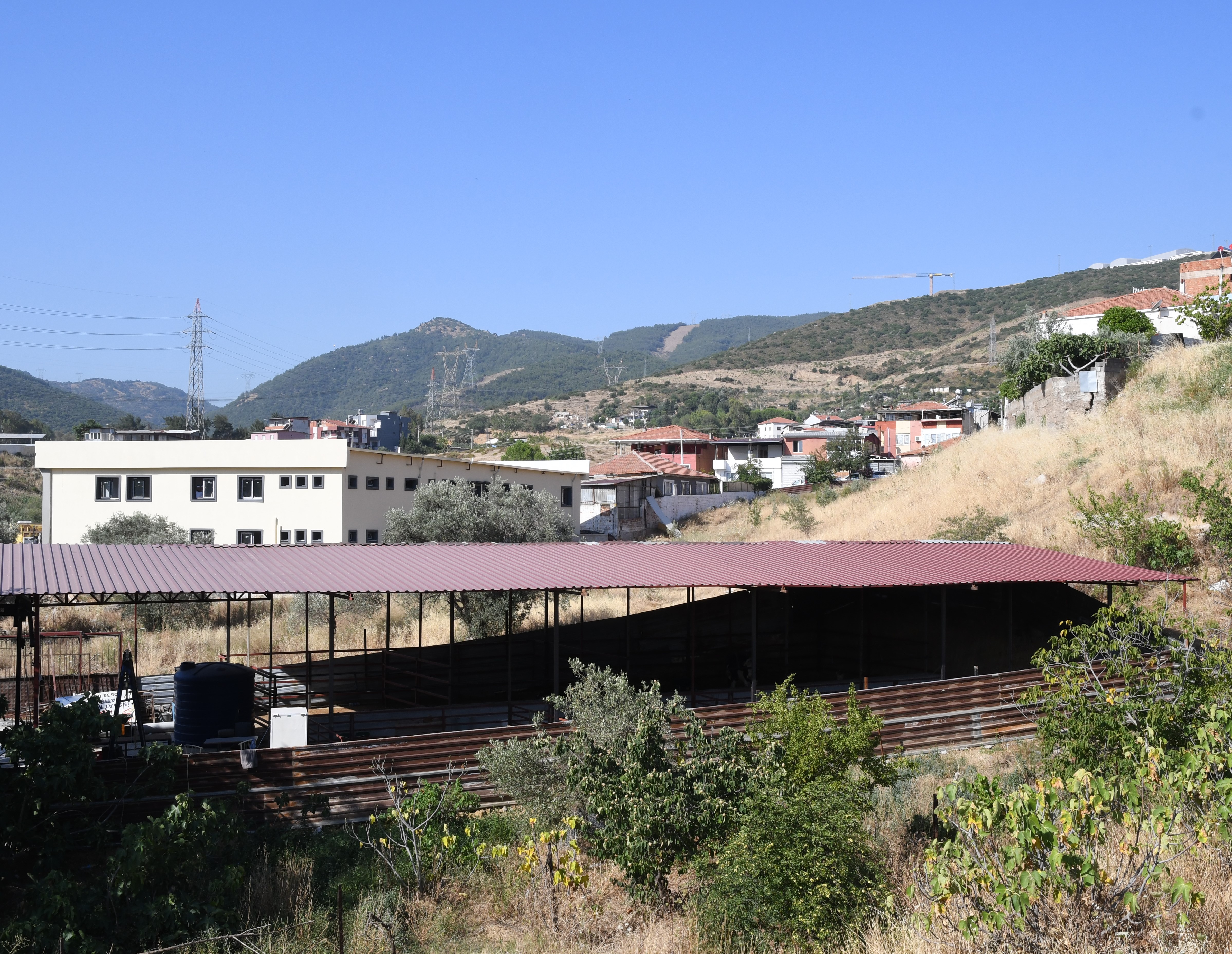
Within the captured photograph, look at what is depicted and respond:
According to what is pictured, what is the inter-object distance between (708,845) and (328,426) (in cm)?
8467

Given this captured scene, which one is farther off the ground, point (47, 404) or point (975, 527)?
point (47, 404)

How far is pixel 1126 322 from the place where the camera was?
4312cm

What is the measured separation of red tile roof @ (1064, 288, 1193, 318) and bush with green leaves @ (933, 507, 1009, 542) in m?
25.3

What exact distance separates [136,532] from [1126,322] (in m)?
39.9

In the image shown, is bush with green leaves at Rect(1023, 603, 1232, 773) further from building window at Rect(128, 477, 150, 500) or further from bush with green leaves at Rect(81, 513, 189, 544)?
building window at Rect(128, 477, 150, 500)

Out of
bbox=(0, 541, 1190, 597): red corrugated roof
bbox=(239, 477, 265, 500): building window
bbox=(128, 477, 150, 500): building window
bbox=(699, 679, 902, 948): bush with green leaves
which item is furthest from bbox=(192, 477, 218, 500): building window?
bbox=(699, 679, 902, 948): bush with green leaves

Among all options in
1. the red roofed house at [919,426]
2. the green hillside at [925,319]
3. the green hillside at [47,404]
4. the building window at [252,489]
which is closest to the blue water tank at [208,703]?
the building window at [252,489]

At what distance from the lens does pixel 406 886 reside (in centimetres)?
1097

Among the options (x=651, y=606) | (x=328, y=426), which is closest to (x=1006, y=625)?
(x=651, y=606)

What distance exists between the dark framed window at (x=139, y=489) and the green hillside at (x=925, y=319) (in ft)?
342

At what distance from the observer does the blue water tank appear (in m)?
15.4

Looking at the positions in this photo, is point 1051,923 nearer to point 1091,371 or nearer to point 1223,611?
point 1223,611

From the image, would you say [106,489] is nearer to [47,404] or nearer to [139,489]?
[139,489]

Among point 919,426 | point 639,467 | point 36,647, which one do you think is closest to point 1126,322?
point 639,467
